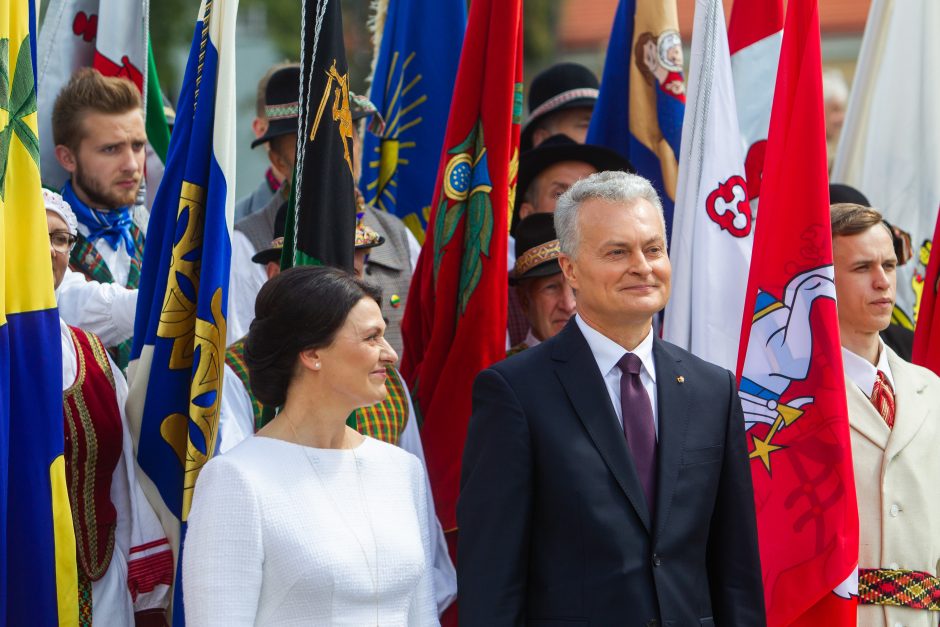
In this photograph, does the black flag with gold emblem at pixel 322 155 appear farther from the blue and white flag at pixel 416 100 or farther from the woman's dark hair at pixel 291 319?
the blue and white flag at pixel 416 100

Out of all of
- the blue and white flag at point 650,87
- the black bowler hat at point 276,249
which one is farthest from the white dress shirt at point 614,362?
the blue and white flag at point 650,87

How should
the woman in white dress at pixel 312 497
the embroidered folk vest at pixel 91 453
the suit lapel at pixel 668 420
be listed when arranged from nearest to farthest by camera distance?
the woman in white dress at pixel 312 497 < the suit lapel at pixel 668 420 < the embroidered folk vest at pixel 91 453

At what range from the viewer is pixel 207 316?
13.1 ft

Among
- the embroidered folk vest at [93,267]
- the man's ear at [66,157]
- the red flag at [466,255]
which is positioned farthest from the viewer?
the man's ear at [66,157]

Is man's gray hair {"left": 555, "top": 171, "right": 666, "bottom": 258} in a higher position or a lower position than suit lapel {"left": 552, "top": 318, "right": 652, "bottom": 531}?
higher

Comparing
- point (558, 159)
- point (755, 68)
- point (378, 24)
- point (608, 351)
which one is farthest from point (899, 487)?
point (378, 24)

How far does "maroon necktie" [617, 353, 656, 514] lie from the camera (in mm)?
3340

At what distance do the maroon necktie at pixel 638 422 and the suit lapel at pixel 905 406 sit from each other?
4.20 feet

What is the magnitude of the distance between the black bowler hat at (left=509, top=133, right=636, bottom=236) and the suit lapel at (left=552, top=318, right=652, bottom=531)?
1.71m

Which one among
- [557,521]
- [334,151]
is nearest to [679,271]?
[334,151]

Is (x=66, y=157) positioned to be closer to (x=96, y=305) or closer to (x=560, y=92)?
(x=96, y=305)

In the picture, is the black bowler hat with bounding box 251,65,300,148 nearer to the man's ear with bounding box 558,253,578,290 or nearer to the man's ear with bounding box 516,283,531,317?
the man's ear with bounding box 516,283,531,317

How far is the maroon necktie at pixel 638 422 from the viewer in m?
3.34

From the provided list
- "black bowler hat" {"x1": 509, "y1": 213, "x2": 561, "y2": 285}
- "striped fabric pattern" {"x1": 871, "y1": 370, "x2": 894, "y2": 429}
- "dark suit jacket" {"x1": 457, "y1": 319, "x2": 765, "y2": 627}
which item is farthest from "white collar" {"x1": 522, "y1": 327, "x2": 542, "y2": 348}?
"dark suit jacket" {"x1": 457, "y1": 319, "x2": 765, "y2": 627}
